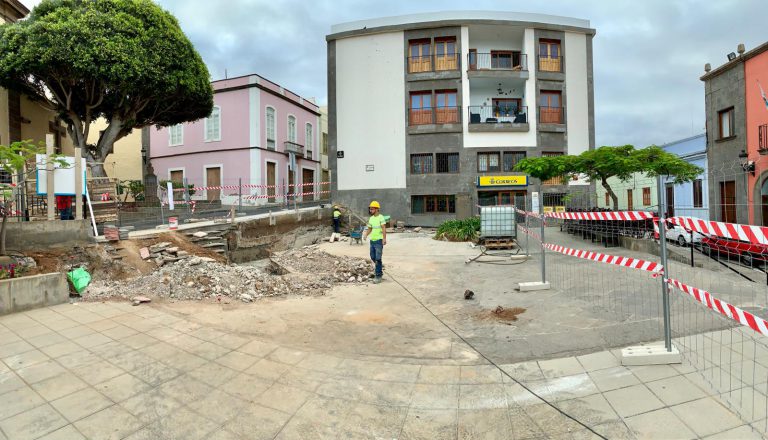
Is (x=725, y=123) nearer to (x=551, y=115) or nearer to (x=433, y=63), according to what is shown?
(x=551, y=115)

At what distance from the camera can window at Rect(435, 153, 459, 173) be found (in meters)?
22.6

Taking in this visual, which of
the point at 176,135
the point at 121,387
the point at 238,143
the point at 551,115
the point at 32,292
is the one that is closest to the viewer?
the point at 121,387

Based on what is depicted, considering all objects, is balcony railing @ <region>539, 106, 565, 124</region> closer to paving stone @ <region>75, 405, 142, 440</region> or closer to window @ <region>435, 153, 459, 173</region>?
window @ <region>435, 153, 459, 173</region>

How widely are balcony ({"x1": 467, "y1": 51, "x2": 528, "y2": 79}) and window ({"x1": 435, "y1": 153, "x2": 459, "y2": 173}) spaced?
470cm

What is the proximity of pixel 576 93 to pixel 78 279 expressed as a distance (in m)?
24.8

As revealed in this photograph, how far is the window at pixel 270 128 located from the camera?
26.8 m

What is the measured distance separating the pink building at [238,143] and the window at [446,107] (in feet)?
31.7

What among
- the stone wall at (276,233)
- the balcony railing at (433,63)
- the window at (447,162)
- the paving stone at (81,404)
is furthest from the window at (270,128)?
the paving stone at (81,404)

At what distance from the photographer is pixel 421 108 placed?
2278 centimetres

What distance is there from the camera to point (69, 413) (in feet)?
9.69

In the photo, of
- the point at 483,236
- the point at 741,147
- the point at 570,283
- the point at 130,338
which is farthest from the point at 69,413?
the point at 741,147

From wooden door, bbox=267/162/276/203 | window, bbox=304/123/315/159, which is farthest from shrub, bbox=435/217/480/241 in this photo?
window, bbox=304/123/315/159

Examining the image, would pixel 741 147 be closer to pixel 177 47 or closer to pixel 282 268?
pixel 282 268

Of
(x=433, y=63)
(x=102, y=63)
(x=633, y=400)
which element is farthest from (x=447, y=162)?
(x=633, y=400)
